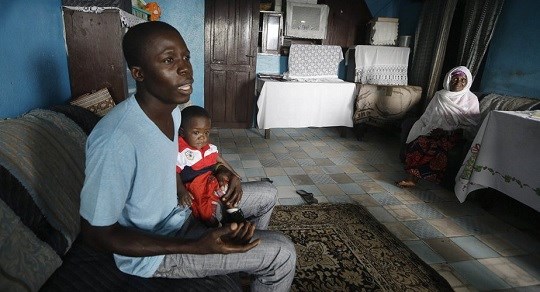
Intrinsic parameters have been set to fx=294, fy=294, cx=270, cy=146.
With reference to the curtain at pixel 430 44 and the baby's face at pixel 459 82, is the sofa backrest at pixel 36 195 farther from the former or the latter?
the curtain at pixel 430 44

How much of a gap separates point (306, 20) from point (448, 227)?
3.92m

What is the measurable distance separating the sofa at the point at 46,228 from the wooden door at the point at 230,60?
3.72 m

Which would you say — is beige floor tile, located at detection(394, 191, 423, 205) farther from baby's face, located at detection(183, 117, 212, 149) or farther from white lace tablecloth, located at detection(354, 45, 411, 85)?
white lace tablecloth, located at detection(354, 45, 411, 85)

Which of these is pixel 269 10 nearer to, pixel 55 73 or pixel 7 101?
pixel 55 73

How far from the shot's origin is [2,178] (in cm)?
102

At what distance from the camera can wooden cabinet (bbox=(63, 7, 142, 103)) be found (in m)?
2.25

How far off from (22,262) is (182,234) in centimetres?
48

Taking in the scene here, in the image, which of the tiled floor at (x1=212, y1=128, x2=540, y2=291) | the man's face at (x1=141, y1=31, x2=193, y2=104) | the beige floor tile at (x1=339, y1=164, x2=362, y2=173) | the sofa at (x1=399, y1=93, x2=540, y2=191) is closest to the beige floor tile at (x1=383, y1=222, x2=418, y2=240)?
the tiled floor at (x1=212, y1=128, x2=540, y2=291)

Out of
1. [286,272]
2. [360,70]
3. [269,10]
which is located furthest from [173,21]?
[286,272]

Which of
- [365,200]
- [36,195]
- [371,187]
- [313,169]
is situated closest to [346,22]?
[313,169]

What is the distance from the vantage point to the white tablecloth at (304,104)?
438 centimetres

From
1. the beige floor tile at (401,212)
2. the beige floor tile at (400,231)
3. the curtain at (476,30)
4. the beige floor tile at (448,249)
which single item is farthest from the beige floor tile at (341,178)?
the curtain at (476,30)

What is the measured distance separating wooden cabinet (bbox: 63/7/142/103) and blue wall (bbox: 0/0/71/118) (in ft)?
0.20

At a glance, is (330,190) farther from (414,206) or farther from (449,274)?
(449,274)
